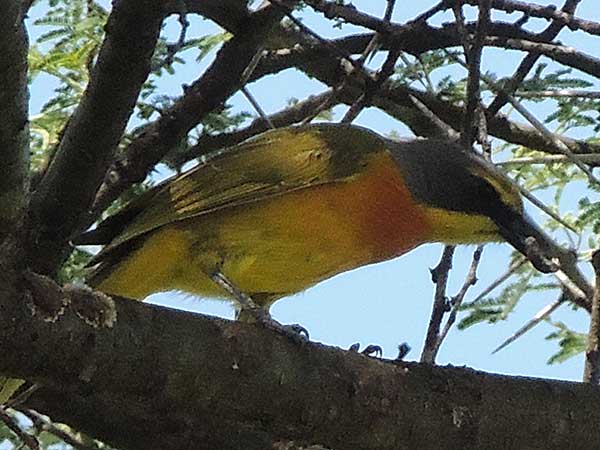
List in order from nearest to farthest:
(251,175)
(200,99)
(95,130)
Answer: (95,130) < (200,99) < (251,175)

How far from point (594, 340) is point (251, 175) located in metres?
1.16

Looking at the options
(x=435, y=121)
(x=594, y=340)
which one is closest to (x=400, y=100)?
(x=435, y=121)

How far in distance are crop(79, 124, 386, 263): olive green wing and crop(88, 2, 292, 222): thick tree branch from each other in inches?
8.9

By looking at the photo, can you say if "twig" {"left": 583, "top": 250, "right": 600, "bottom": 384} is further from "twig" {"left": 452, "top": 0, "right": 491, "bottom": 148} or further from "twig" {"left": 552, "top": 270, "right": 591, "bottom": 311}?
"twig" {"left": 452, "top": 0, "right": 491, "bottom": 148}

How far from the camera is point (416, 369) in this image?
262 centimetres

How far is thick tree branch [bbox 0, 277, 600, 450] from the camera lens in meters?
2.06

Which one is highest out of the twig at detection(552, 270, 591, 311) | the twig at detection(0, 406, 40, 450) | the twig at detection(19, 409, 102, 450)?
the twig at detection(552, 270, 591, 311)

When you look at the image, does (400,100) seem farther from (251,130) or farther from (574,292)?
(574,292)

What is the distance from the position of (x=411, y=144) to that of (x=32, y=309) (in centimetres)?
204

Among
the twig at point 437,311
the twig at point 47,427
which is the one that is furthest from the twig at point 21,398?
the twig at point 437,311

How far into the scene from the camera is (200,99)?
9.51 ft

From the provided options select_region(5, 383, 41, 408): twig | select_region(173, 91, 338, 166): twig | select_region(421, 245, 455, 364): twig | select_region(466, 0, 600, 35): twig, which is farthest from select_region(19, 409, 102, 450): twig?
select_region(466, 0, 600, 35): twig

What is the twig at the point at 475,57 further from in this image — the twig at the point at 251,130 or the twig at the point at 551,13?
the twig at the point at 251,130

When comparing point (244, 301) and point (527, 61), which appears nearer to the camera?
point (527, 61)
